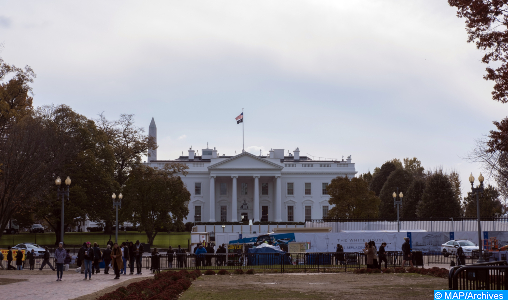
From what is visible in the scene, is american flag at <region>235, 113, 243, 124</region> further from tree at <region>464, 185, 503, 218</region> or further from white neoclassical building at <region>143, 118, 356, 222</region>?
tree at <region>464, 185, 503, 218</region>

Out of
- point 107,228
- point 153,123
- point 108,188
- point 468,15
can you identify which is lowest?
point 107,228

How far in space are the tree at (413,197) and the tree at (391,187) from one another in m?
4.55

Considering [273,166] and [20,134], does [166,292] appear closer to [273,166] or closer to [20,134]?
[20,134]

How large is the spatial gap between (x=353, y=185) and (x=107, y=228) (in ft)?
101

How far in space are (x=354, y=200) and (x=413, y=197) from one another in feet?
72.1

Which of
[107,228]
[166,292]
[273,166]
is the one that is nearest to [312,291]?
[166,292]

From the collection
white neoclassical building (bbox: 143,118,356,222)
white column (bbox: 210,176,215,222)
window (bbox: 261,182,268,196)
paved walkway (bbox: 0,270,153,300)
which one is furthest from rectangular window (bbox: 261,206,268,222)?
paved walkway (bbox: 0,270,153,300)

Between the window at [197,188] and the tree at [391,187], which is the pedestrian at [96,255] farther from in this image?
the window at [197,188]

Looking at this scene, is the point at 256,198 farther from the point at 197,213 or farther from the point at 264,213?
the point at 197,213

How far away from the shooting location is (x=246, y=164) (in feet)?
287

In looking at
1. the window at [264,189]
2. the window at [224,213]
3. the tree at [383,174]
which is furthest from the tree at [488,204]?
the window at [224,213]

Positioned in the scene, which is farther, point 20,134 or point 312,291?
point 20,134

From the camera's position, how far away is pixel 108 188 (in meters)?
57.5

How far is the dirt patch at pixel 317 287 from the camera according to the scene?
15.5 m
